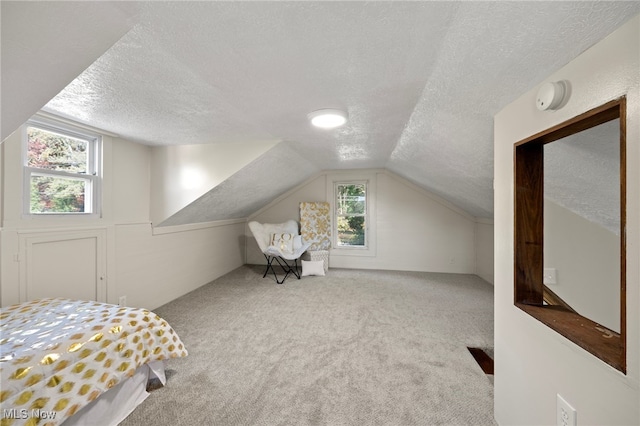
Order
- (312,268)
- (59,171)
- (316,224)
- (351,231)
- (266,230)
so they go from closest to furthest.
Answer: (59,171)
(312,268)
(266,230)
(316,224)
(351,231)

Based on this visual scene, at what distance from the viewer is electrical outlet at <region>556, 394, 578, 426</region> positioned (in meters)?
0.89

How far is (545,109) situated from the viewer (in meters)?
0.97

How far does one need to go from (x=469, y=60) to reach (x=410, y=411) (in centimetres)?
192

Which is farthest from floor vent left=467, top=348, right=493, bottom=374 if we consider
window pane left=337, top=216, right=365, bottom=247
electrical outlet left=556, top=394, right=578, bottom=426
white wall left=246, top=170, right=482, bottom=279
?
window pane left=337, top=216, right=365, bottom=247

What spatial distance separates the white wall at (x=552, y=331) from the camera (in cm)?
68

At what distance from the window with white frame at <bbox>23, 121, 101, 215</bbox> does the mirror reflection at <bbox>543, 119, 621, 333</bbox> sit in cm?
354

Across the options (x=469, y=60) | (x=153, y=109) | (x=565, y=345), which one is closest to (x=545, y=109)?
(x=469, y=60)

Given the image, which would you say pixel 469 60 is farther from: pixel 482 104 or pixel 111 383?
pixel 111 383

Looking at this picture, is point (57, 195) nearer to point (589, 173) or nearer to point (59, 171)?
point (59, 171)

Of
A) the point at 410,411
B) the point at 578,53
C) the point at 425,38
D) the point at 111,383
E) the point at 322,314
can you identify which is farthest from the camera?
the point at 322,314

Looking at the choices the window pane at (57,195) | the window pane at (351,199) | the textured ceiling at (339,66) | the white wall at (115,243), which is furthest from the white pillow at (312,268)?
the window pane at (57,195)

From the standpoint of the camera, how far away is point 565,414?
0.93 metres

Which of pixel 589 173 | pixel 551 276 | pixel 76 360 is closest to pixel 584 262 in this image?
pixel 551 276

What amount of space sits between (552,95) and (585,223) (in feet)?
4.00
